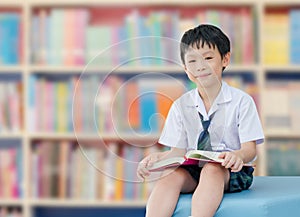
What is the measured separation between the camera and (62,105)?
9.14ft

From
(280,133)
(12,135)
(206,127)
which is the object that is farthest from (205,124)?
(12,135)

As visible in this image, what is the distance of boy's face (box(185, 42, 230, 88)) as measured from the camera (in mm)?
1430

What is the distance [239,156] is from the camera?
1.43 meters

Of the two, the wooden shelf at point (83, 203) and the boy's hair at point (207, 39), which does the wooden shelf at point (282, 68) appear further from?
the boy's hair at point (207, 39)

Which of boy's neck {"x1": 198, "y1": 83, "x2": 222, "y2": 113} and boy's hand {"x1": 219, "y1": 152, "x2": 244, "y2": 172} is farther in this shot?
boy's neck {"x1": 198, "y1": 83, "x2": 222, "y2": 113}

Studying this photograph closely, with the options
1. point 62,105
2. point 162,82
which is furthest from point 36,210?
point 162,82

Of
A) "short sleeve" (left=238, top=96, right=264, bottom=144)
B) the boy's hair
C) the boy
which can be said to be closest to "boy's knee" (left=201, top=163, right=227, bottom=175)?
the boy

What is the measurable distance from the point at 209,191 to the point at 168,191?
10 centimetres

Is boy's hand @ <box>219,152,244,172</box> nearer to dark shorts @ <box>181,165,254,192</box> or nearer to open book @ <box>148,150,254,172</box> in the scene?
open book @ <box>148,150,254,172</box>

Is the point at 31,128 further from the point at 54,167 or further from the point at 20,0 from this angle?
the point at 20,0

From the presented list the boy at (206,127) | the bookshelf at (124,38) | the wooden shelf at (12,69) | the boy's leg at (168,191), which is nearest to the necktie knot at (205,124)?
the boy at (206,127)

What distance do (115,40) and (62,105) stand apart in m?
0.35

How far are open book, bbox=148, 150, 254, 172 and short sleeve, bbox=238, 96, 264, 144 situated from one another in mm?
108

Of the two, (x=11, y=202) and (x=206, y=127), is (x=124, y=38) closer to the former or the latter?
(x=11, y=202)
